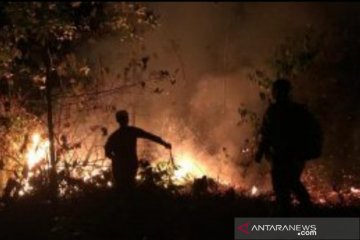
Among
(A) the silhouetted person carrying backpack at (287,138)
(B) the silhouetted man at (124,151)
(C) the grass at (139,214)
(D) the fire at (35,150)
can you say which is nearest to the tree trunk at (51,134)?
(C) the grass at (139,214)

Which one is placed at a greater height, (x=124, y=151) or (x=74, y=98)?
(x=74, y=98)

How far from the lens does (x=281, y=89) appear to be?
8.11 metres

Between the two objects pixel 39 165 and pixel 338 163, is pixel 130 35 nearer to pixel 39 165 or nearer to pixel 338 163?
pixel 39 165

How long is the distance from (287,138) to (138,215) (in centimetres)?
268

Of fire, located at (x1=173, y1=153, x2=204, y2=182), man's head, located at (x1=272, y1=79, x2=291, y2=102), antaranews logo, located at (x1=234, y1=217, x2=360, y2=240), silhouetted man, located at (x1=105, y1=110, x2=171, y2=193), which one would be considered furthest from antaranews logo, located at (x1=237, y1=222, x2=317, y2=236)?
fire, located at (x1=173, y1=153, x2=204, y2=182)

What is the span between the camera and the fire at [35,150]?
11.9 m

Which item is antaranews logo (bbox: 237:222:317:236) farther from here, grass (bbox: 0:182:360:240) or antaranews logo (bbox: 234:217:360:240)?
grass (bbox: 0:182:360:240)

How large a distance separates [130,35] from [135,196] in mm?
2569

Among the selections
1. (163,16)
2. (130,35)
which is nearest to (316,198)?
(130,35)

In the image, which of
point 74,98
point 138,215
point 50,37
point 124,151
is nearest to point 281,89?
point 138,215

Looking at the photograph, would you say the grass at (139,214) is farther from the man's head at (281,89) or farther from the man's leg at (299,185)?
the man's head at (281,89)

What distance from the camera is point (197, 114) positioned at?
19312 mm

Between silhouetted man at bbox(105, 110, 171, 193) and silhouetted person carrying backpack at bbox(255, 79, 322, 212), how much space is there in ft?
8.29

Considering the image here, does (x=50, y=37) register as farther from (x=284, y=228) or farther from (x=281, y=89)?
(x=284, y=228)
